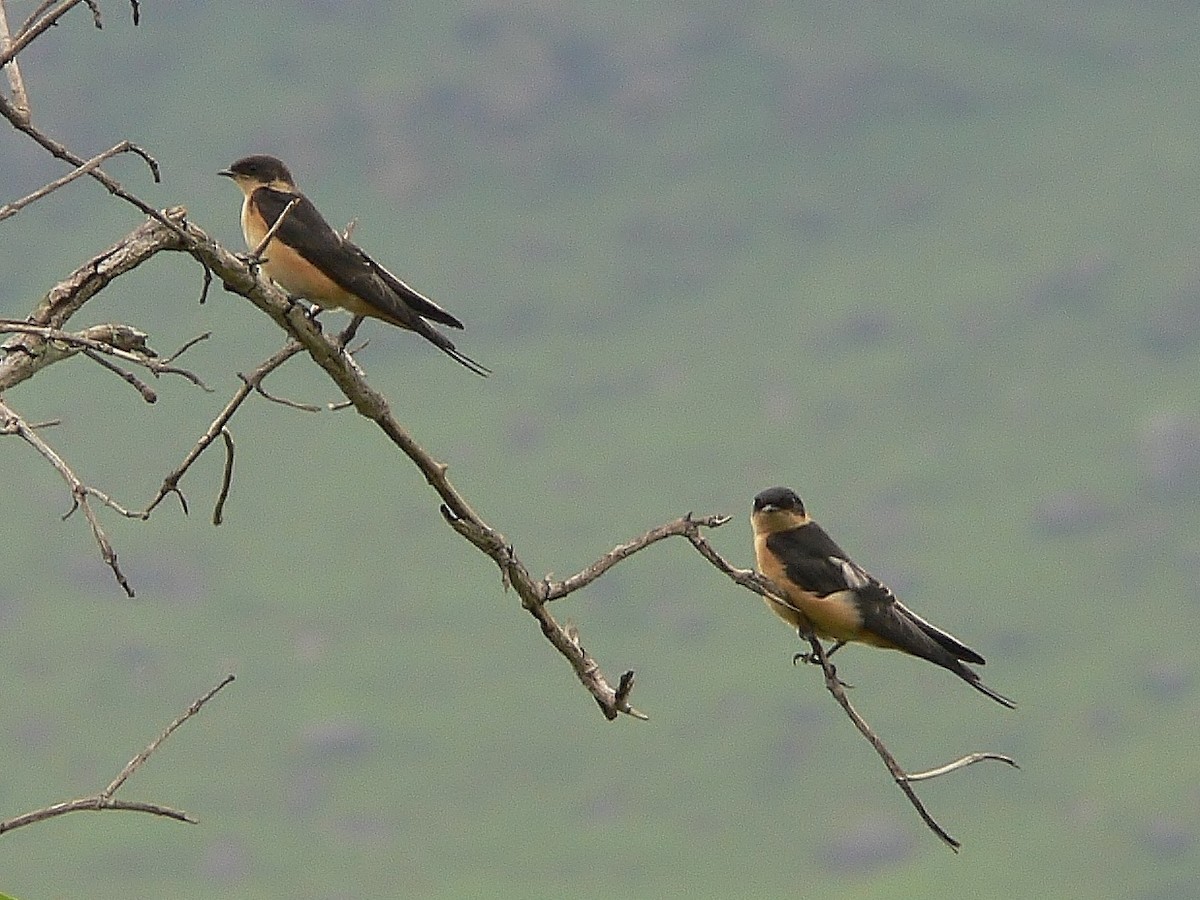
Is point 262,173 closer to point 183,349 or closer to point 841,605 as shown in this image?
point 841,605

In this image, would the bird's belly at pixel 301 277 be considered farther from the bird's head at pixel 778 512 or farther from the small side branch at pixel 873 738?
the bird's head at pixel 778 512

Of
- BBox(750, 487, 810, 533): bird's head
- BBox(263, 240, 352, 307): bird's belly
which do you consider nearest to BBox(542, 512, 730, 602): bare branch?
BBox(263, 240, 352, 307): bird's belly

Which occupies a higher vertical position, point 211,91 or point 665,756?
point 211,91

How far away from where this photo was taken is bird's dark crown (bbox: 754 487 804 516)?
1274 cm

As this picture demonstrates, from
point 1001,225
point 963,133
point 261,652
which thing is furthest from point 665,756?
point 963,133

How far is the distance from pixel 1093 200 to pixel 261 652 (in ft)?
245

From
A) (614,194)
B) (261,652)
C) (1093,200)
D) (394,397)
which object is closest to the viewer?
(261,652)

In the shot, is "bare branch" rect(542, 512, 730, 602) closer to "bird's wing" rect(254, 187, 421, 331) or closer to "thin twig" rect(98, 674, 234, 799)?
"thin twig" rect(98, 674, 234, 799)

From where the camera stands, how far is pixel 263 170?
39.6 feet

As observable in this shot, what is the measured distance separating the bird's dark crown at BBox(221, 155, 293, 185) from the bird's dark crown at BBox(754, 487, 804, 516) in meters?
2.87

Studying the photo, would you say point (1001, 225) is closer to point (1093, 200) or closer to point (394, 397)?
point (1093, 200)

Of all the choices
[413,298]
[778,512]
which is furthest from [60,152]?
[778,512]

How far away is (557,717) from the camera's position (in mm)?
133000

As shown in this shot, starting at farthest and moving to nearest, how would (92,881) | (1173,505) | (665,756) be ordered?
(1173,505)
(665,756)
(92,881)
